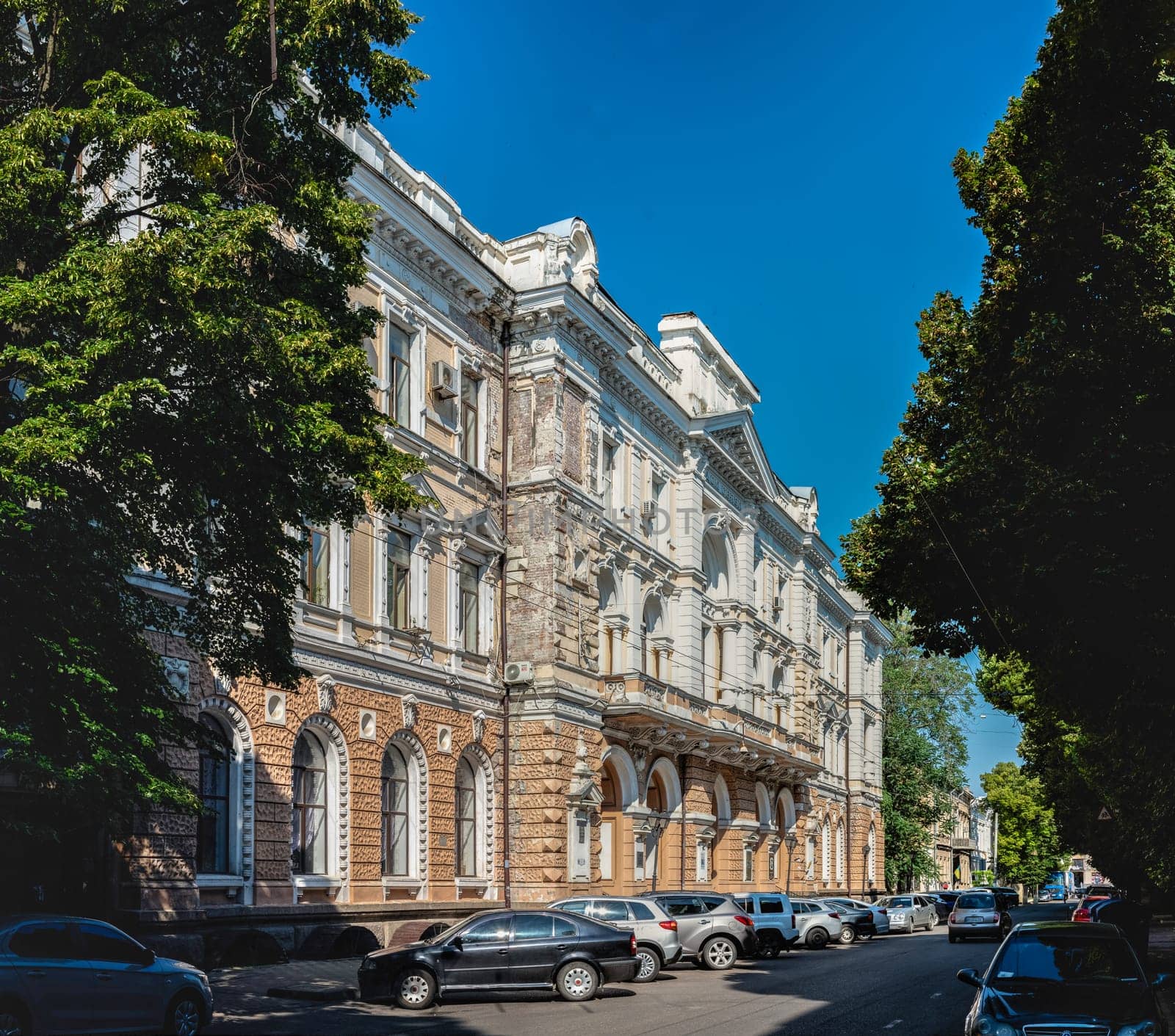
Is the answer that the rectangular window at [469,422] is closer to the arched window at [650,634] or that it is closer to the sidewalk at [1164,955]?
the arched window at [650,634]

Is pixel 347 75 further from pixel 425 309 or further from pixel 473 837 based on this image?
pixel 473 837

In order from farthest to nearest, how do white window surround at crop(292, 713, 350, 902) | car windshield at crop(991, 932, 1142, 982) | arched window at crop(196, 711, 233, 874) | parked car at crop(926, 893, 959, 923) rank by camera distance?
parked car at crop(926, 893, 959, 923) < white window surround at crop(292, 713, 350, 902) < arched window at crop(196, 711, 233, 874) < car windshield at crop(991, 932, 1142, 982)

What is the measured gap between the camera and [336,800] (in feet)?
→ 95.2

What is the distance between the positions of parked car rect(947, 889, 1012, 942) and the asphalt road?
1509 cm

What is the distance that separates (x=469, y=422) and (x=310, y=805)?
34.8 feet

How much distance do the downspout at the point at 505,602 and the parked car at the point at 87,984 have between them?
18135 mm

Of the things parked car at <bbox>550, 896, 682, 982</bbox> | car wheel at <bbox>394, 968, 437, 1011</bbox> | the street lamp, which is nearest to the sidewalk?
parked car at <bbox>550, 896, 682, 982</bbox>

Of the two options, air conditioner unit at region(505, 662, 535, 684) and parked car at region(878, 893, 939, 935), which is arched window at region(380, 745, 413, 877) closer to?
air conditioner unit at region(505, 662, 535, 684)

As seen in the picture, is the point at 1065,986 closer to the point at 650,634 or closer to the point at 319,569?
the point at 319,569

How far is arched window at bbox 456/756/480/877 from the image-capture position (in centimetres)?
3375

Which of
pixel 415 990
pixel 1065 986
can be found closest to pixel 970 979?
pixel 1065 986

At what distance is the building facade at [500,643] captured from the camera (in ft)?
88.4

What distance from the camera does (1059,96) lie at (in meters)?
16.2

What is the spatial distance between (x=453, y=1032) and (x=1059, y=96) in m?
12.5
